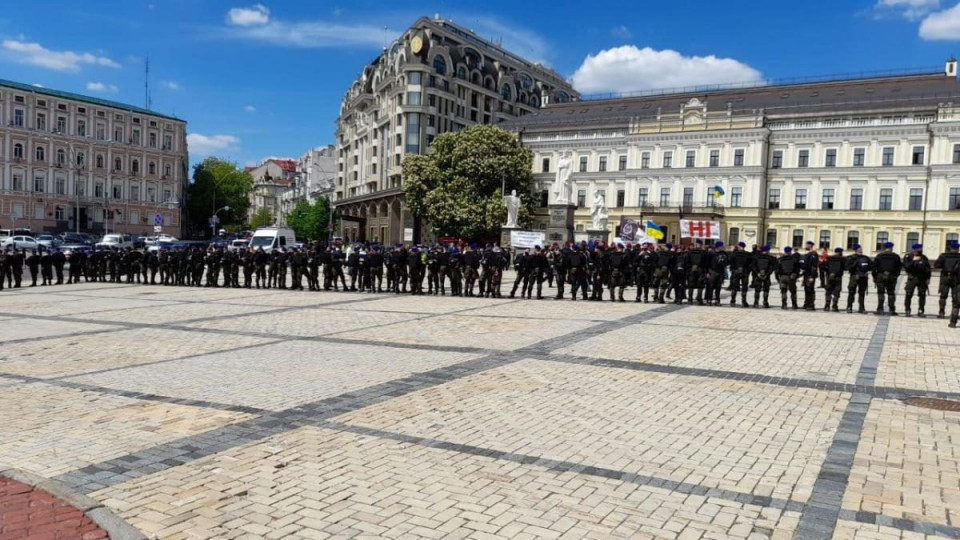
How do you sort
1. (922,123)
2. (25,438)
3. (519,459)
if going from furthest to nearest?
(922,123) → (25,438) → (519,459)

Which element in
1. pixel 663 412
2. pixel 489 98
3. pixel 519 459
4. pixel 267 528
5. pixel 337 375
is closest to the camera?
pixel 267 528

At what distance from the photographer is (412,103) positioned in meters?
79.1

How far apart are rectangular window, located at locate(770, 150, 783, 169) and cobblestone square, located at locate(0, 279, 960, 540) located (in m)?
54.9

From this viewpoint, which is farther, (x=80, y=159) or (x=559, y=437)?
(x=80, y=159)

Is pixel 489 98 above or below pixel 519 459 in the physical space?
above

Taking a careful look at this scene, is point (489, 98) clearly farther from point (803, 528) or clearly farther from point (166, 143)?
point (803, 528)

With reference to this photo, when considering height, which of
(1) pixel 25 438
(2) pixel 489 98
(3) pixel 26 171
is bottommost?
(1) pixel 25 438

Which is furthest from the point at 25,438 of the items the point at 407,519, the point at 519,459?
the point at 519,459

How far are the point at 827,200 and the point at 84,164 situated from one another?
79.7 m

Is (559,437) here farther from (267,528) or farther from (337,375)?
(337,375)

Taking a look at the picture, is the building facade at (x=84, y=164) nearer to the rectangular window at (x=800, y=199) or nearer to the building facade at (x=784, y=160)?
the building facade at (x=784, y=160)

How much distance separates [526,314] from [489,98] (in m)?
76.8

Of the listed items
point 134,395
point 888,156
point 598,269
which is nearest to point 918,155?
point 888,156

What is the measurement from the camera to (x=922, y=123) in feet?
188
